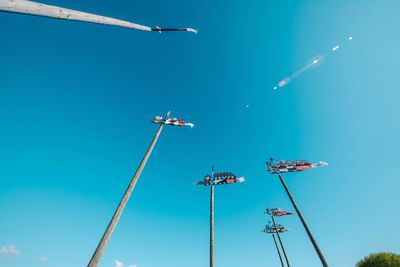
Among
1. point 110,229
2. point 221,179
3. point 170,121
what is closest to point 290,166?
point 221,179

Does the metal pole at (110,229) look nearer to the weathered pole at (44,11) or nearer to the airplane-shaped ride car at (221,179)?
the weathered pole at (44,11)

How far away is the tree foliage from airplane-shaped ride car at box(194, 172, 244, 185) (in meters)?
9.05

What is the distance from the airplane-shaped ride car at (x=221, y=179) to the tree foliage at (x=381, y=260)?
9.05 metres

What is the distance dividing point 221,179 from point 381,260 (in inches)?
423

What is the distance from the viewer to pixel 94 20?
271 cm

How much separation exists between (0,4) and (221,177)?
522 inches

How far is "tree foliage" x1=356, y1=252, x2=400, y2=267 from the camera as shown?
8273 millimetres

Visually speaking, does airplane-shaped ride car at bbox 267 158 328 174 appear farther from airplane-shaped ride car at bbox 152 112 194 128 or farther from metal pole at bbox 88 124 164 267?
metal pole at bbox 88 124 164 267

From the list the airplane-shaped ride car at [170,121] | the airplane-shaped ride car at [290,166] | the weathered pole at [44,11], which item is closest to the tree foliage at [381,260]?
the airplane-shaped ride car at [290,166]

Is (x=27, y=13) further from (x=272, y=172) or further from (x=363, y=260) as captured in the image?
(x=363, y=260)

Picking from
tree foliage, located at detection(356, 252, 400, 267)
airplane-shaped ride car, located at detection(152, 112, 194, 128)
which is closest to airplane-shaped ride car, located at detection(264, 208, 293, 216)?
tree foliage, located at detection(356, 252, 400, 267)

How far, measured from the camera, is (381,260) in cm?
875

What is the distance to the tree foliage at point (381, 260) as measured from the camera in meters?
8.27

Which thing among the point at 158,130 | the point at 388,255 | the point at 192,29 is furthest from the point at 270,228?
the point at 192,29
